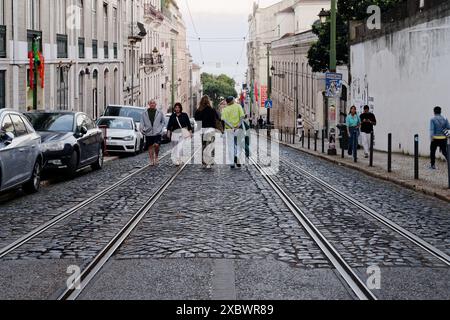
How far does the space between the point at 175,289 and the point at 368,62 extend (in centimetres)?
2493

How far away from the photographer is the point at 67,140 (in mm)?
16359

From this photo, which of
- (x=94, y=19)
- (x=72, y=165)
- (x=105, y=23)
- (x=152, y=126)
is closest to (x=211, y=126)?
(x=152, y=126)

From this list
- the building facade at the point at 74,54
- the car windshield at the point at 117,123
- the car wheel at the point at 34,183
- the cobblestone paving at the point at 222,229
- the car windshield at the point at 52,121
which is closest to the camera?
the cobblestone paving at the point at 222,229

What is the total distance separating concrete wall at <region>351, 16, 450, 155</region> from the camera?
70.1ft

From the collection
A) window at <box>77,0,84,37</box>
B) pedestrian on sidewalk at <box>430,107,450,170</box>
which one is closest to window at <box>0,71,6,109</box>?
window at <box>77,0,84,37</box>

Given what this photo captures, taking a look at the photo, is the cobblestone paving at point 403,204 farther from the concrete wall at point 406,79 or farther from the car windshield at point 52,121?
the car windshield at point 52,121

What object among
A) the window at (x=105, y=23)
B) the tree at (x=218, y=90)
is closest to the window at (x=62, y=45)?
the window at (x=105, y=23)

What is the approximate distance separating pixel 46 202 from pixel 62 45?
69.3ft

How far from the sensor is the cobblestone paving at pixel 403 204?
9469 millimetres

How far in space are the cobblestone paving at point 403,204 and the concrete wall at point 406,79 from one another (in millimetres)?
4911

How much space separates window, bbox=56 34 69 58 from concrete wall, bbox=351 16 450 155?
12.2m

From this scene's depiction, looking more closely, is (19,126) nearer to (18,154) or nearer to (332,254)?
(18,154)

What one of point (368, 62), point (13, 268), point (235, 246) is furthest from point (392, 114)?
point (13, 268)
